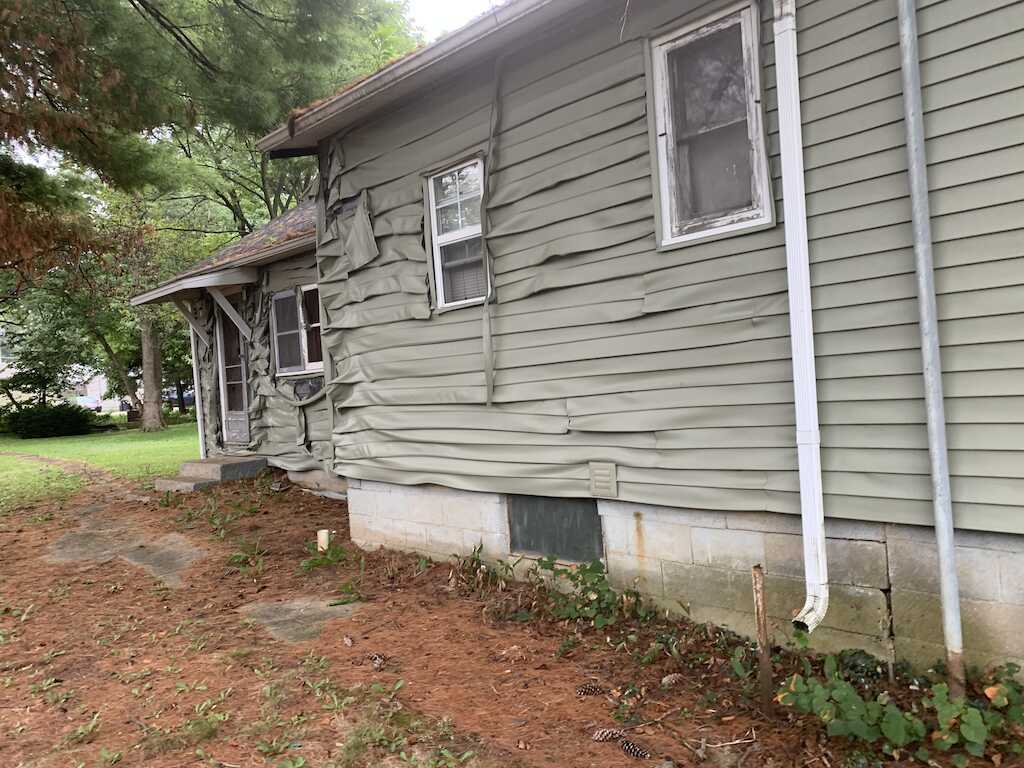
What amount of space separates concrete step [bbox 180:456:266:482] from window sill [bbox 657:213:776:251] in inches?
322

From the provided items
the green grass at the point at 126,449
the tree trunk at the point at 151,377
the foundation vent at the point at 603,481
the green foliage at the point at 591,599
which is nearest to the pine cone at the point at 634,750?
the green foliage at the point at 591,599

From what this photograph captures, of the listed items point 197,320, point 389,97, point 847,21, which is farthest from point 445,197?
point 197,320

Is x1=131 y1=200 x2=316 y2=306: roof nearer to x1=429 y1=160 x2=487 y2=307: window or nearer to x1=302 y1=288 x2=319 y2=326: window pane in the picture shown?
x1=302 y1=288 x2=319 y2=326: window pane

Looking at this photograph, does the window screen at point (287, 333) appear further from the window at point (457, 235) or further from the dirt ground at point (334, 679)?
the window at point (457, 235)

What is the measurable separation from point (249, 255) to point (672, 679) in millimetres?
8486

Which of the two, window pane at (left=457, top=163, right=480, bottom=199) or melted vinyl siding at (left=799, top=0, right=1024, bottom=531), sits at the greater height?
window pane at (left=457, top=163, right=480, bottom=199)

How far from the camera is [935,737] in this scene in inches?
112

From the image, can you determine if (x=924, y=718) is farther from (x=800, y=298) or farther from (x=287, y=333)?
(x=287, y=333)

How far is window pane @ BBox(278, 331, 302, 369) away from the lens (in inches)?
396

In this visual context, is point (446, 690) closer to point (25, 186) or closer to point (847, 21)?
point (847, 21)

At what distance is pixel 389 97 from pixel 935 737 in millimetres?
5335

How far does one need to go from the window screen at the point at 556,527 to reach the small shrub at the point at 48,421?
2706cm

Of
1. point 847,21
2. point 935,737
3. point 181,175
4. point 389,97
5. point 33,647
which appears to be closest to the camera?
point 935,737

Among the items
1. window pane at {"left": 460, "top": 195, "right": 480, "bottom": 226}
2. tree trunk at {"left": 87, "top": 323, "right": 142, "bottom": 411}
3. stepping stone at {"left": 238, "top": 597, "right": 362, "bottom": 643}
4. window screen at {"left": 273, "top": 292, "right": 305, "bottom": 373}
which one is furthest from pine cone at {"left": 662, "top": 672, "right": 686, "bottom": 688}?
tree trunk at {"left": 87, "top": 323, "right": 142, "bottom": 411}
